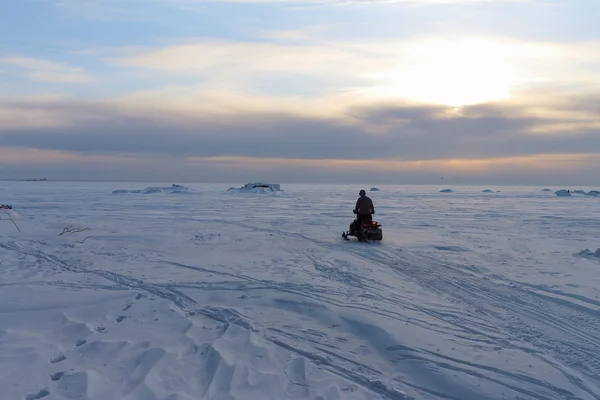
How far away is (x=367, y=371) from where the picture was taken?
16.4ft

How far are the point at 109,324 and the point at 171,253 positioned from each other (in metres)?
6.13

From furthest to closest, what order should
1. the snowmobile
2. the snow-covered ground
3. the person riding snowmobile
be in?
the person riding snowmobile
the snowmobile
the snow-covered ground

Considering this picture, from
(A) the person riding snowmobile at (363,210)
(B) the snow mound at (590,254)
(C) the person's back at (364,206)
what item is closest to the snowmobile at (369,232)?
(A) the person riding snowmobile at (363,210)

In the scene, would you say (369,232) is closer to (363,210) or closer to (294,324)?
(363,210)

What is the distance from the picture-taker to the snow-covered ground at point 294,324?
4.63m

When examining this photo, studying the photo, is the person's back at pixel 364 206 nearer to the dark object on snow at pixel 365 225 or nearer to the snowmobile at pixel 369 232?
the dark object on snow at pixel 365 225

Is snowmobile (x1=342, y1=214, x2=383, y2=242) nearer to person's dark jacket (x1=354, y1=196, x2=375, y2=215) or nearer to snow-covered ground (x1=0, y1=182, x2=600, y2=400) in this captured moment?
person's dark jacket (x1=354, y1=196, x2=375, y2=215)

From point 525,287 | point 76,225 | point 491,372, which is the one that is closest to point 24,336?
point 491,372

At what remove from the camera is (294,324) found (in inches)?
256

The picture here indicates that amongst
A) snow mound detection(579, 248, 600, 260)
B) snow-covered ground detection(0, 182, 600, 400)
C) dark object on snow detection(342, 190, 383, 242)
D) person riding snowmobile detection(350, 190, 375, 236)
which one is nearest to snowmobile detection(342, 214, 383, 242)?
dark object on snow detection(342, 190, 383, 242)

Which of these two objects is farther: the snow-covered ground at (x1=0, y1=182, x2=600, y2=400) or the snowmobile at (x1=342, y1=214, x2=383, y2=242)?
the snowmobile at (x1=342, y1=214, x2=383, y2=242)

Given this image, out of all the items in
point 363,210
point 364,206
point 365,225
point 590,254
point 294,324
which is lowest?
point 294,324

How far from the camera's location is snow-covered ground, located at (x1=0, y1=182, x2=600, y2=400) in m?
4.63

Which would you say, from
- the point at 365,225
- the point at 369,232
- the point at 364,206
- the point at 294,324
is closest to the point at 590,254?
the point at 369,232
